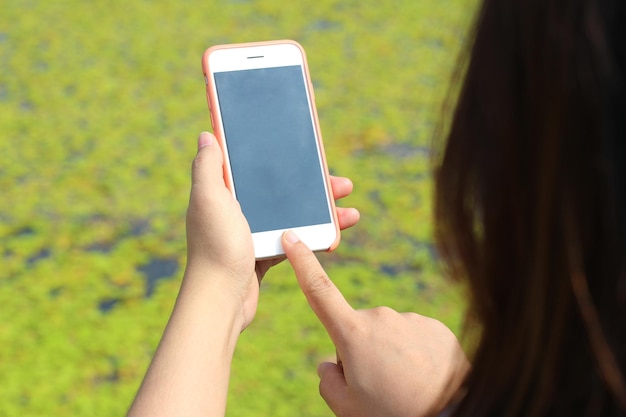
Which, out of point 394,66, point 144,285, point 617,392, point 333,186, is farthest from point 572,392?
point 394,66

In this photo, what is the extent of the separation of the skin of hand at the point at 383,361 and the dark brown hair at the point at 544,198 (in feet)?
0.85

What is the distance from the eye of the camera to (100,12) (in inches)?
194

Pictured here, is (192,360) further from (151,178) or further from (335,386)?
(151,178)

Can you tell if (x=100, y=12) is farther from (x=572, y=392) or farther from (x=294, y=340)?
(x=572, y=392)

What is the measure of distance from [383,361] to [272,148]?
610 millimetres

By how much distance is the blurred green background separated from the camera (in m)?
2.56

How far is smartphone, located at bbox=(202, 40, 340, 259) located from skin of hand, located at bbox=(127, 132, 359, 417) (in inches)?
4.2

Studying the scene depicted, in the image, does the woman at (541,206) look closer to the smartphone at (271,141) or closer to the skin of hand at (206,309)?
the skin of hand at (206,309)

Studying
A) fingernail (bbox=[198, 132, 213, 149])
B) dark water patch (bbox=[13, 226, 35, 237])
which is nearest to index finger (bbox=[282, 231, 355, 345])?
fingernail (bbox=[198, 132, 213, 149])

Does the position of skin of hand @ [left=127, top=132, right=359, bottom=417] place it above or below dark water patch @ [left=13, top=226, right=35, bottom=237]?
above

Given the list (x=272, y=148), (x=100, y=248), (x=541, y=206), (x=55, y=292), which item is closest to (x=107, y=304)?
(x=55, y=292)

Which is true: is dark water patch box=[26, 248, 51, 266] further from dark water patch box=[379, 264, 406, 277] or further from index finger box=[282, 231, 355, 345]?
index finger box=[282, 231, 355, 345]

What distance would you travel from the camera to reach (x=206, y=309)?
114cm

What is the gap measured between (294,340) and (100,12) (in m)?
3.05
